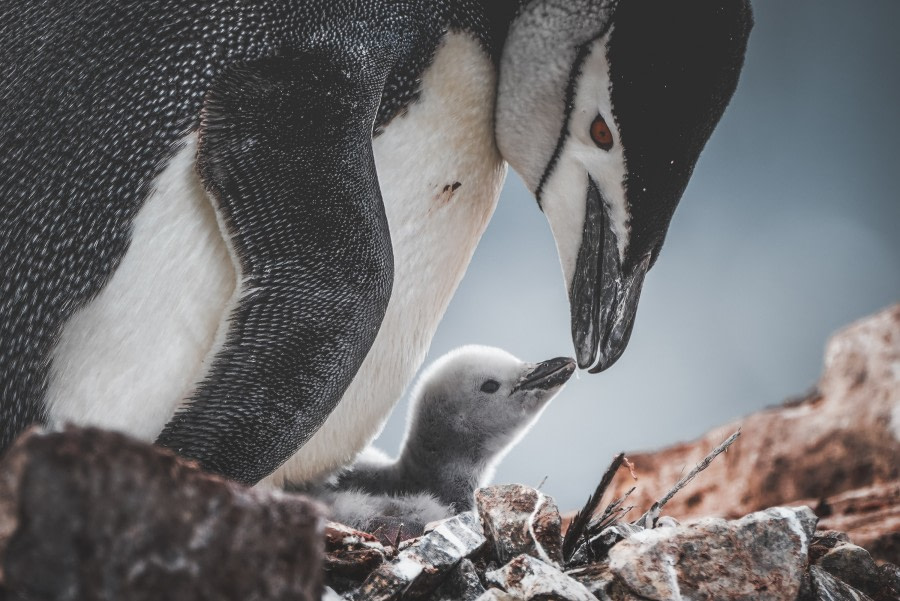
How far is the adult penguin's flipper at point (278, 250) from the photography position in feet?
3.19

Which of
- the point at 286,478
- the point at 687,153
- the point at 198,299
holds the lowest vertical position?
the point at 286,478

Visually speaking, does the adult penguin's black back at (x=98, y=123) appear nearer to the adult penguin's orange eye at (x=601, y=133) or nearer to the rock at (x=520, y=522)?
the rock at (x=520, y=522)

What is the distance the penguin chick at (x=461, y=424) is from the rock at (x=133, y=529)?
1.00 metres

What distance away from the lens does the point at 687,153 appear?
4.03 feet

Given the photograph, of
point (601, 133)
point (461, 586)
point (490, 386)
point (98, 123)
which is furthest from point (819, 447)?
point (98, 123)

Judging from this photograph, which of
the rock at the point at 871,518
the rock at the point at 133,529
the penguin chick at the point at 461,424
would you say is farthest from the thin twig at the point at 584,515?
the rock at the point at 871,518

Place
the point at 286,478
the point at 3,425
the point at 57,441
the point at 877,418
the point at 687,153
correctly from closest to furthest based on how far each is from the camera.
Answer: the point at 57,441 < the point at 3,425 < the point at 687,153 < the point at 286,478 < the point at 877,418

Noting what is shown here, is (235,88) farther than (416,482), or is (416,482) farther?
(416,482)

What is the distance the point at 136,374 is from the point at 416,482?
0.66m

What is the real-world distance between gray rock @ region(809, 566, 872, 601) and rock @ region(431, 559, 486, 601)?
37 cm

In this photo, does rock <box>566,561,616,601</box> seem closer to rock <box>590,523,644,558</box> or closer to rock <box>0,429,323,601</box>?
rock <box>590,523,644,558</box>

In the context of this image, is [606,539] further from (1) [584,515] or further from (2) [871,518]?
(2) [871,518]

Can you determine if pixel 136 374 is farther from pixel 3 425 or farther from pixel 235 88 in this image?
pixel 235 88

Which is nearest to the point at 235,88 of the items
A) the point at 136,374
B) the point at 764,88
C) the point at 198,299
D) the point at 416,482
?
the point at 198,299
